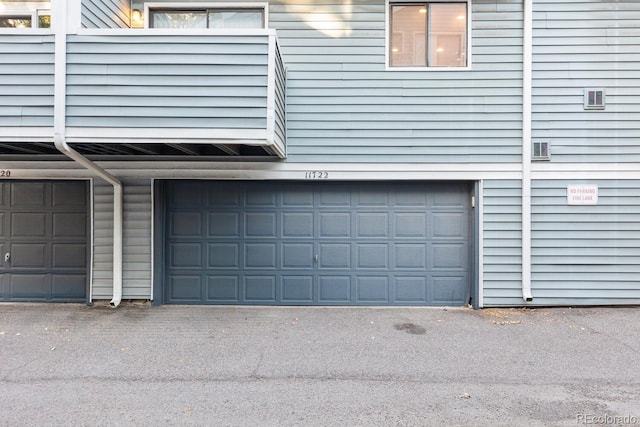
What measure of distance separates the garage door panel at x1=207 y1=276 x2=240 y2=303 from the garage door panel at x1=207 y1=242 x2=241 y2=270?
20 cm

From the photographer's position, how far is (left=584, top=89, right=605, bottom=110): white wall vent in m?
6.11

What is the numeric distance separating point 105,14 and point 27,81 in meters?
1.57

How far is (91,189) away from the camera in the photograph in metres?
6.28

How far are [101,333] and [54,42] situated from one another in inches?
144

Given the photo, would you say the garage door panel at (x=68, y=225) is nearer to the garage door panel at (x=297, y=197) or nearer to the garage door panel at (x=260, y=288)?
the garage door panel at (x=260, y=288)

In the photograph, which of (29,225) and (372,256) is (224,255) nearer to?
(372,256)

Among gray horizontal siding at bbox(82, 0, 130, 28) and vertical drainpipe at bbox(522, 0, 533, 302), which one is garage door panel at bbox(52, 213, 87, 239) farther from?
vertical drainpipe at bbox(522, 0, 533, 302)

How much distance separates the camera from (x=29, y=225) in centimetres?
637

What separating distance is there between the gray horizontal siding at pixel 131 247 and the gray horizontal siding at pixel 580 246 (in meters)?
6.20

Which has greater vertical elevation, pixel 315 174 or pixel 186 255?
pixel 315 174

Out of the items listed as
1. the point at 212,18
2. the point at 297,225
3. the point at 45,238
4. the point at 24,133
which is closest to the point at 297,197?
the point at 297,225

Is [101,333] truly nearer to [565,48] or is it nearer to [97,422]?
[97,422]

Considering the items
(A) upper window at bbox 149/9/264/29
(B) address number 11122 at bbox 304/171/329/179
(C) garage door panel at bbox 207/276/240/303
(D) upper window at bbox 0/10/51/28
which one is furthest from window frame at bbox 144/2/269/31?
(C) garage door panel at bbox 207/276/240/303

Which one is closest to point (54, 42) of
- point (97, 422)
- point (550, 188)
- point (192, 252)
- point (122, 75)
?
point (122, 75)
